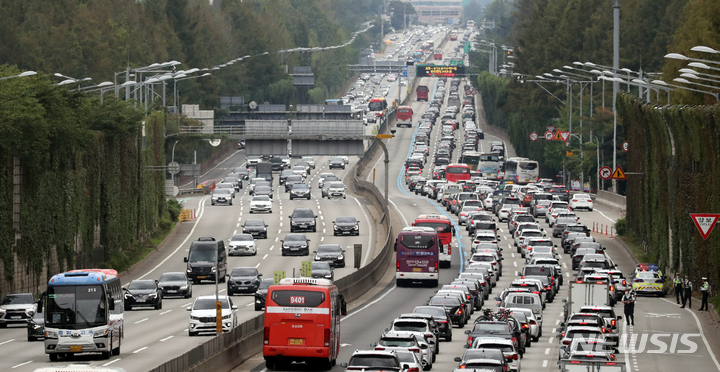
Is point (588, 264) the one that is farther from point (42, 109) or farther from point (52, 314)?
point (52, 314)

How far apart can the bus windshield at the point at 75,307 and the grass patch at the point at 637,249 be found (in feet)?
143

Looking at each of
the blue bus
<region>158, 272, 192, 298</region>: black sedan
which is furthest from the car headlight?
<region>158, 272, 192, 298</region>: black sedan

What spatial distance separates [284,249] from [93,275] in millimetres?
37956

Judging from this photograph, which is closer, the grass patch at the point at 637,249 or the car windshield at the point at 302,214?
the grass patch at the point at 637,249

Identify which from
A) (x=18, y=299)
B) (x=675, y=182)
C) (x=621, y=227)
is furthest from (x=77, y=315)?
(x=621, y=227)

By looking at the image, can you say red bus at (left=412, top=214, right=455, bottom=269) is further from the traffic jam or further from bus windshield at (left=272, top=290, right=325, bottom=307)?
bus windshield at (left=272, top=290, right=325, bottom=307)

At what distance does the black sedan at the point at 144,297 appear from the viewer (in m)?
50.2

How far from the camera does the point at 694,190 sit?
193ft

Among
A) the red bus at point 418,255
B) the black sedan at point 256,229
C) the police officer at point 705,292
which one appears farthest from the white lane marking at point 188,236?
the police officer at point 705,292

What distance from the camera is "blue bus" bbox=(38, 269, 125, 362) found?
109 ft

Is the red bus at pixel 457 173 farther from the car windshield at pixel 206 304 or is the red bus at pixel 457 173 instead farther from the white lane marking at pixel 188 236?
the car windshield at pixel 206 304

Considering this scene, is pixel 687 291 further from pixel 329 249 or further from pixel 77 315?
pixel 77 315

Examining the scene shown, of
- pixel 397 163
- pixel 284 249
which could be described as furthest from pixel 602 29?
pixel 284 249

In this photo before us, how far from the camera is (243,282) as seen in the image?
55500mm
